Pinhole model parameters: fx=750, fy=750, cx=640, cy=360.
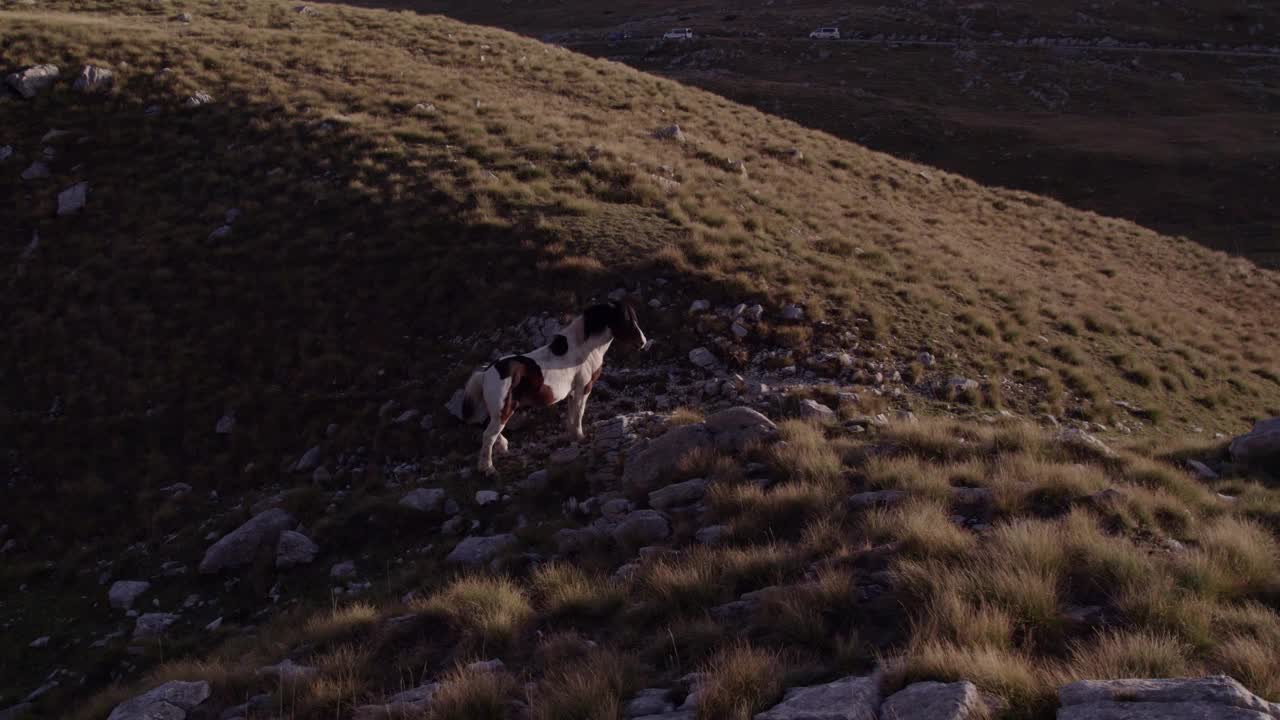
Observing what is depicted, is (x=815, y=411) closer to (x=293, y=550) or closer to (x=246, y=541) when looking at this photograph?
(x=293, y=550)

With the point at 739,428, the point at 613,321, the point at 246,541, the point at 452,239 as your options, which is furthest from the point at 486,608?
the point at 452,239

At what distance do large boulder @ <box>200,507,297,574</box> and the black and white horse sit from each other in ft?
8.38

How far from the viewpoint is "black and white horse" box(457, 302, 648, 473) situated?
29.7ft

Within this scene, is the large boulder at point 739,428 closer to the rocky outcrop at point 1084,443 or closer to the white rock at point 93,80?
the rocky outcrop at point 1084,443

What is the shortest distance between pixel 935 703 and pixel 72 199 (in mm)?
20555

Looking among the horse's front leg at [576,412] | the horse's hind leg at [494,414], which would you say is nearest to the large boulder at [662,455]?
the horse's front leg at [576,412]

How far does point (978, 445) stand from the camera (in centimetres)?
880

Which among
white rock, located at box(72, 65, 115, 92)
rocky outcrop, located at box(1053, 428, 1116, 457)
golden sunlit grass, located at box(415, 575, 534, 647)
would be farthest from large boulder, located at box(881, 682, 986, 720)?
white rock, located at box(72, 65, 115, 92)

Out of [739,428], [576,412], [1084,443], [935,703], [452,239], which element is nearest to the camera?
[935,703]

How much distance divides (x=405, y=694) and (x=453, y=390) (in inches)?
268

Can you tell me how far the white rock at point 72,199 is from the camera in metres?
17.0

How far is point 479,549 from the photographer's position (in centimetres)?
786

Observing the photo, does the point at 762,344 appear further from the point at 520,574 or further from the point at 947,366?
the point at 520,574

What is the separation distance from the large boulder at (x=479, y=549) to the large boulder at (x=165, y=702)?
102 inches
